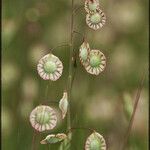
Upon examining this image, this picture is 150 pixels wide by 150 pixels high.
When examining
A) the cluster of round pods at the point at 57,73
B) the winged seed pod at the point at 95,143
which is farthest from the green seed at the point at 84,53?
the winged seed pod at the point at 95,143

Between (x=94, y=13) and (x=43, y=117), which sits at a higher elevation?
(x=94, y=13)

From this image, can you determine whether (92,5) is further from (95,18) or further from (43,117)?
(43,117)

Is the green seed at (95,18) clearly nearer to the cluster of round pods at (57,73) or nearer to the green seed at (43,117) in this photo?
the cluster of round pods at (57,73)

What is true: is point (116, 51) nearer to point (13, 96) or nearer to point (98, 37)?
point (98, 37)

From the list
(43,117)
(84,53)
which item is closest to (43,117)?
(43,117)

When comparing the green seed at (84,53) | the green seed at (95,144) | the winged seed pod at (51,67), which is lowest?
the green seed at (95,144)

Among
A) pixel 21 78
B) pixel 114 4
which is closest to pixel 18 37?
pixel 21 78
